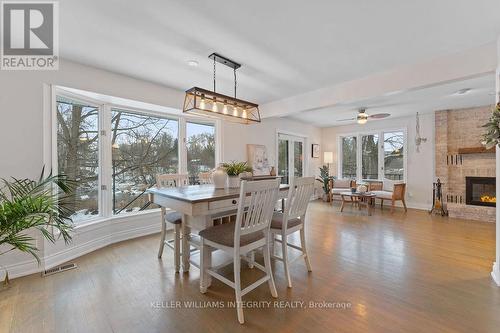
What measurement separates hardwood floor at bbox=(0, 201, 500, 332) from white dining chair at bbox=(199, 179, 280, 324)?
20 centimetres

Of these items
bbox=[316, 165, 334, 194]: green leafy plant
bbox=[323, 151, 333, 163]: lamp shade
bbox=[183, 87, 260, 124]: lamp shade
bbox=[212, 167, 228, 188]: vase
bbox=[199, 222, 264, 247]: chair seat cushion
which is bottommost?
bbox=[199, 222, 264, 247]: chair seat cushion

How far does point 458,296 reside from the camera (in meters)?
2.02

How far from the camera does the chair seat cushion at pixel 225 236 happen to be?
1900 mm

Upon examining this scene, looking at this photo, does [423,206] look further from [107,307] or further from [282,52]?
[107,307]

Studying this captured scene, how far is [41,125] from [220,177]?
80.7 inches

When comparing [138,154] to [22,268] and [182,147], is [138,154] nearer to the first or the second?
[182,147]

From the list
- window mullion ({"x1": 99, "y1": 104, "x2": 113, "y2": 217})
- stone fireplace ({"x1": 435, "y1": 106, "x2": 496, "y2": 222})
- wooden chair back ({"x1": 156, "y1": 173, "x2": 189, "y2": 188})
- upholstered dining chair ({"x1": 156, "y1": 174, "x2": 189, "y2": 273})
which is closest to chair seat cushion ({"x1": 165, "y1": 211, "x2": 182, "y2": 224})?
upholstered dining chair ({"x1": 156, "y1": 174, "x2": 189, "y2": 273})

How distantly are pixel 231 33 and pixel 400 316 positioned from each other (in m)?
2.79

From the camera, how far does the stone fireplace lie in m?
4.76

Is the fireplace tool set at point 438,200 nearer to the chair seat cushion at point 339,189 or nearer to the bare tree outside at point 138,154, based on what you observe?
the chair seat cushion at point 339,189

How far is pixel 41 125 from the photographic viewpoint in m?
2.53

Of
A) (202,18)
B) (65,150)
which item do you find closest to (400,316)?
(202,18)

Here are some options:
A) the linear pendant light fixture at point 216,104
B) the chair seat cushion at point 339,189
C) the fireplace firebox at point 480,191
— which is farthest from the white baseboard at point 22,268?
the fireplace firebox at point 480,191

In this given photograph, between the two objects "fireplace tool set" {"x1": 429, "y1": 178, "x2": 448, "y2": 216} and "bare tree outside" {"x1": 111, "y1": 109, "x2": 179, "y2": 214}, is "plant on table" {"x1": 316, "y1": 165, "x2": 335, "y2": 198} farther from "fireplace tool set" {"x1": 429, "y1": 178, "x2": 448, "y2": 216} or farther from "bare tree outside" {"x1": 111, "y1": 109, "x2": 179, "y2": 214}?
"bare tree outside" {"x1": 111, "y1": 109, "x2": 179, "y2": 214}
